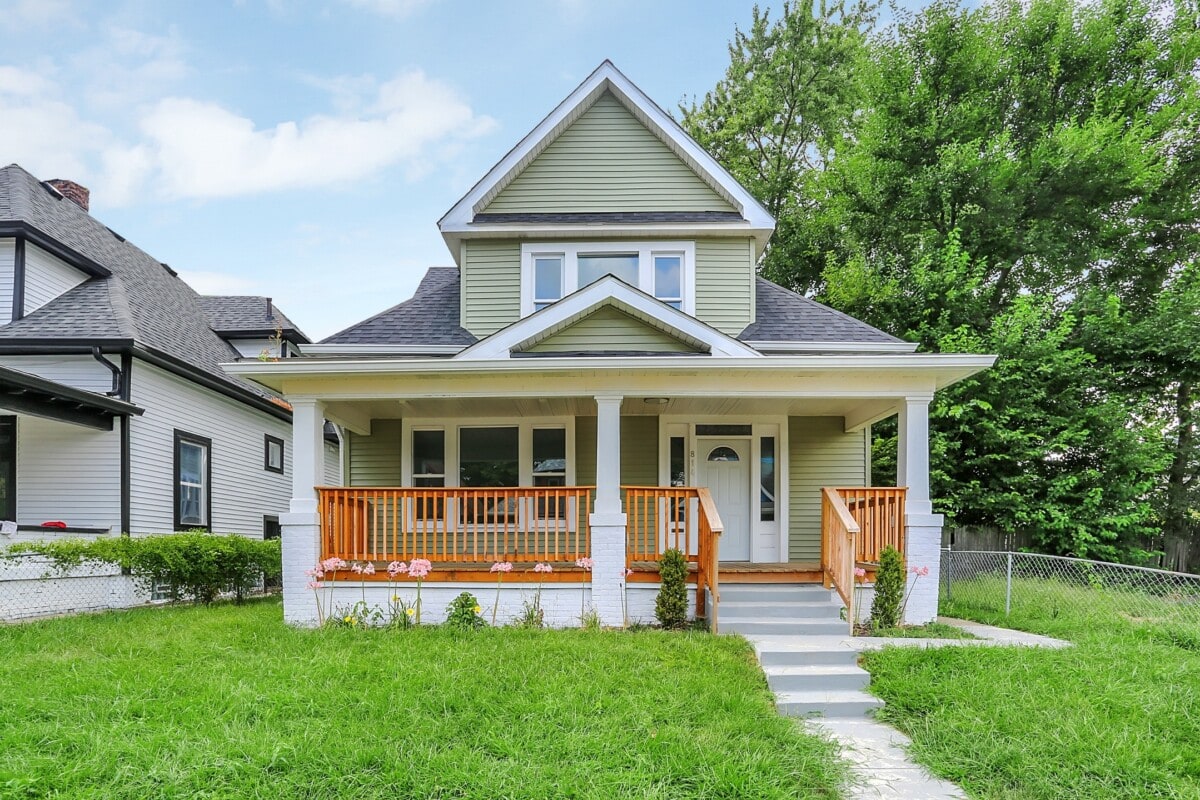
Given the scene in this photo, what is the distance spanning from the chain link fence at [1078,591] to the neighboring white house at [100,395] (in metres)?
10.2

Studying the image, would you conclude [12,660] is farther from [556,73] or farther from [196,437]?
[556,73]

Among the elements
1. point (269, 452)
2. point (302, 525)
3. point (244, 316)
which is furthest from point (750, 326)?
point (244, 316)

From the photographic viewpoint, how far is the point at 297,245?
21.0m

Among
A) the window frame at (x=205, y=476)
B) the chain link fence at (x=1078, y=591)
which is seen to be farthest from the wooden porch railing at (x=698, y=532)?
the window frame at (x=205, y=476)

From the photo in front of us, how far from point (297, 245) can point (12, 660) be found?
59.1ft

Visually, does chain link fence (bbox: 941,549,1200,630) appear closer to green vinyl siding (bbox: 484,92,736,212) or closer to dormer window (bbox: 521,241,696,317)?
dormer window (bbox: 521,241,696,317)

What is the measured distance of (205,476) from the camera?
11797 millimetres

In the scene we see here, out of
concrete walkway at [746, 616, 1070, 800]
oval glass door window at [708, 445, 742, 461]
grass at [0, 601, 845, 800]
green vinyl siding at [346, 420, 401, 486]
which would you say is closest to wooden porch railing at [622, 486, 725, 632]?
concrete walkway at [746, 616, 1070, 800]

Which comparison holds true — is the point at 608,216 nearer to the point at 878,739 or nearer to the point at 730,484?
the point at 730,484

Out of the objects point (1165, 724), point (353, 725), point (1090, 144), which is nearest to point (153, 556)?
point (353, 725)

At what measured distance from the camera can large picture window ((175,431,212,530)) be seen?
10.9 m

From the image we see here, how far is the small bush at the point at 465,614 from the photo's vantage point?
6680 mm

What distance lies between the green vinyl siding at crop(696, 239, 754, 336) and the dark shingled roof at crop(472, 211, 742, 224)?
35cm

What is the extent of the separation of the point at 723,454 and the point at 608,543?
294 cm
